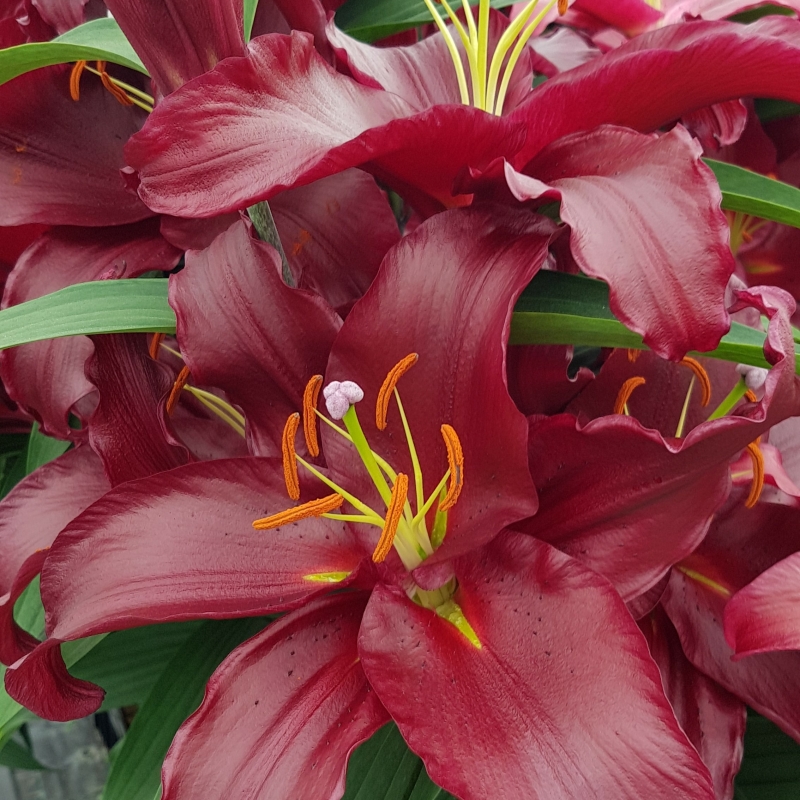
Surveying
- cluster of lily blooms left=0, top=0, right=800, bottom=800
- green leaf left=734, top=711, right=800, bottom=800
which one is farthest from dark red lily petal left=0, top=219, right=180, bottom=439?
green leaf left=734, top=711, right=800, bottom=800

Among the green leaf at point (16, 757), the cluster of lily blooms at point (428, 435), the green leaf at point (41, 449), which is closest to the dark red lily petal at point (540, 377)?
the cluster of lily blooms at point (428, 435)

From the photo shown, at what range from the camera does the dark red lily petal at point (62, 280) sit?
0.42 m

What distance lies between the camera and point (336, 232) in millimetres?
420

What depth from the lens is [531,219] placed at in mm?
333

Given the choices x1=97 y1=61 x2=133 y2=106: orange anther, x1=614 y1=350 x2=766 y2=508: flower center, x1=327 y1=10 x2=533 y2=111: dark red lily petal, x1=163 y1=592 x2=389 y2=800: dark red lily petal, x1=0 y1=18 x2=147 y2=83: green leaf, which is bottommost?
x1=163 y1=592 x2=389 y2=800: dark red lily petal

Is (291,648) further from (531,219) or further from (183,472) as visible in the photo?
(531,219)

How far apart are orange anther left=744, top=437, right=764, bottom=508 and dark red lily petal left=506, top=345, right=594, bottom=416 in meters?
0.08

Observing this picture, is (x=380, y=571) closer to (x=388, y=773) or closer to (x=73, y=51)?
(x=388, y=773)

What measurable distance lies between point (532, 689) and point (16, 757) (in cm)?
68

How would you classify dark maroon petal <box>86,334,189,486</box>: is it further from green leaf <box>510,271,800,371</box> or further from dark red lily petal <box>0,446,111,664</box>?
green leaf <box>510,271,800,371</box>

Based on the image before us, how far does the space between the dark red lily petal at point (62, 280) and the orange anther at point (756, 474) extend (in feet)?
1.00

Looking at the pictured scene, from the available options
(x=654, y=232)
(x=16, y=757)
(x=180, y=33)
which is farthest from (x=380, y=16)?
(x=16, y=757)

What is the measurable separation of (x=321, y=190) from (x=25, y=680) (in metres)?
0.26

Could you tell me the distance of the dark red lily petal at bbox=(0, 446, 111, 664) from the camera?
0.43m
